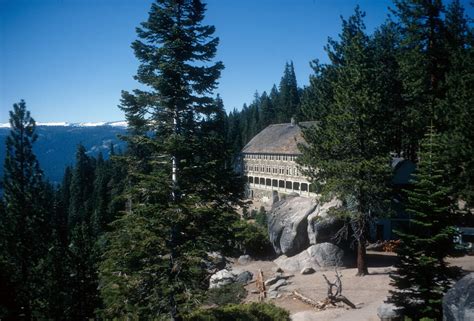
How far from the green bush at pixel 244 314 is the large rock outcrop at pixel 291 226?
12.4 metres

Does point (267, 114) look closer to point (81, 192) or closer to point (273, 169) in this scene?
point (273, 169)

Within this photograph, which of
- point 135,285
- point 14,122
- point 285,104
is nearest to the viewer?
point 135,285

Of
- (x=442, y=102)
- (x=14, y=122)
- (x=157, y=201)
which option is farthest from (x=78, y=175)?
(x=442, y=102)

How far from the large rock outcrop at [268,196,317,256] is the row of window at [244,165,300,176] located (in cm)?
2014

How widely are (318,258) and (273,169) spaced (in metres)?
33.1

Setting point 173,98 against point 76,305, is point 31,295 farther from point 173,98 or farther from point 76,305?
point 173,98

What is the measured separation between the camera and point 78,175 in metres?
68.0

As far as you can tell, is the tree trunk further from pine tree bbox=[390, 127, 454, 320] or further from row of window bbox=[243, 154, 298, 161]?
row of window bbox=[243, 154, 298, 161]

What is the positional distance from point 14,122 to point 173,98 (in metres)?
13.6

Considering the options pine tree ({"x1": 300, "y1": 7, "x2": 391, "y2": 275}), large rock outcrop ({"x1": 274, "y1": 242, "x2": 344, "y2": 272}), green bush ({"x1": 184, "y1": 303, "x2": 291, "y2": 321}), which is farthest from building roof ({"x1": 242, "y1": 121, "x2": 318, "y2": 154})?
green bush ({"x1": 184, "y1": 303, "x2": 291, "y2": 321})

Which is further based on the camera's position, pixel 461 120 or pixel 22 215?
pixel 22 215

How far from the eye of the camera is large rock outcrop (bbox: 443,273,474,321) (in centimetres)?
1097

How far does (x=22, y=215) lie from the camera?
2052cm

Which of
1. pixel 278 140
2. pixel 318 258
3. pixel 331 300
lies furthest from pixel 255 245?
pixel 278 140
